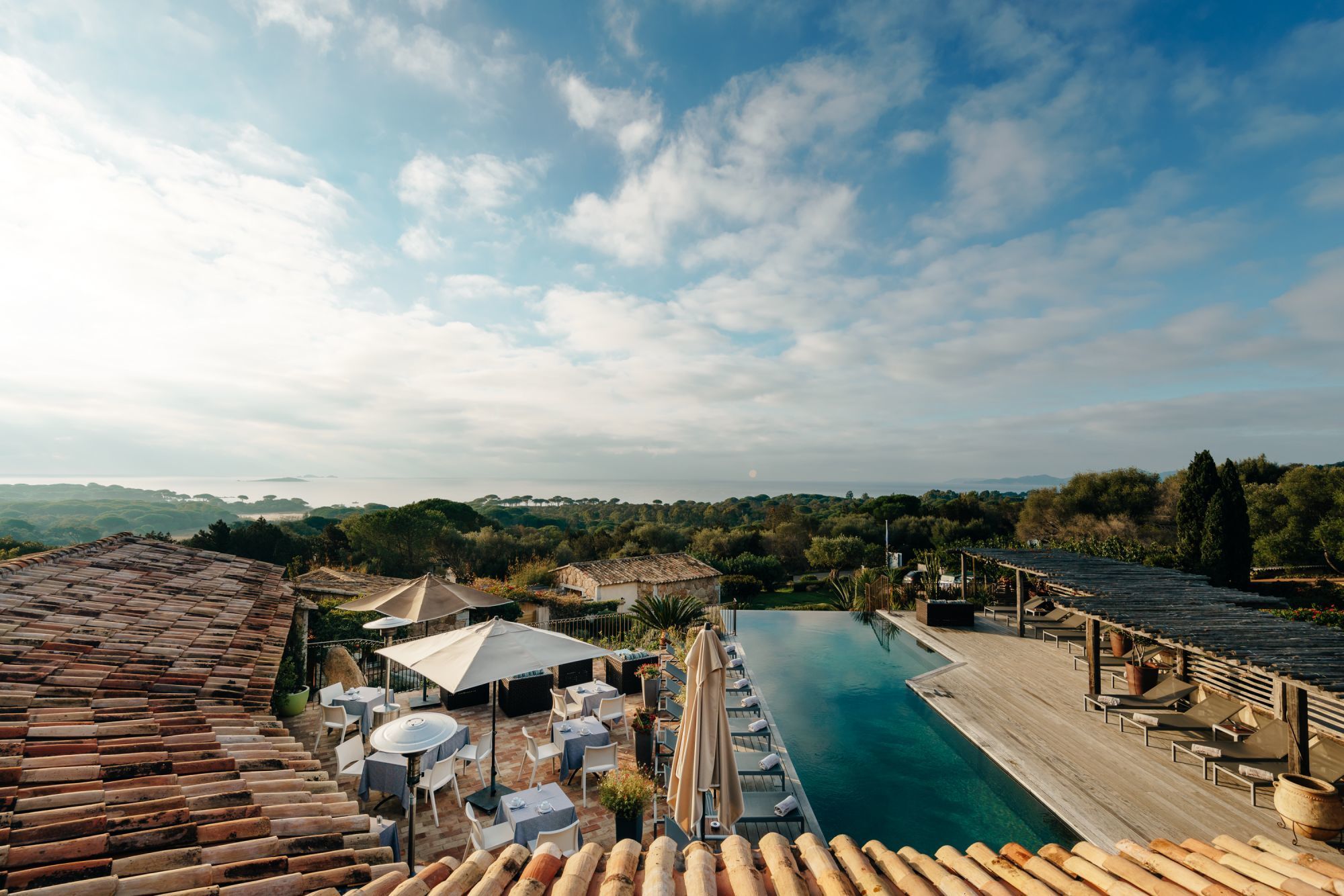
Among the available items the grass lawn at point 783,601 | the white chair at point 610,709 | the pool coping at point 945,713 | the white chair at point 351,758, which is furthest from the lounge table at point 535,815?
the grass lawn at point 783,601

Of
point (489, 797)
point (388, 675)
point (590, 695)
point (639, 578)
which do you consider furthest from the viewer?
point (639, 578)

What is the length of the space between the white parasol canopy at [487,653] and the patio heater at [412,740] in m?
0.37

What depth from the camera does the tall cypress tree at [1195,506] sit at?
20.4 meters

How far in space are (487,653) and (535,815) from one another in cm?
162

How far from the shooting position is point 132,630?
5.80 meters

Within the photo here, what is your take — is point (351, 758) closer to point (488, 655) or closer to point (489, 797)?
point (489, 797)

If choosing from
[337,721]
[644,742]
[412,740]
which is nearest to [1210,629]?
[644,742]

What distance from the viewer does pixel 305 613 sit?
10227 mm

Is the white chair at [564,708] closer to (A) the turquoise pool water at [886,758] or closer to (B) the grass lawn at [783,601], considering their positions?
(A) the turquoise pool water at [886,758]

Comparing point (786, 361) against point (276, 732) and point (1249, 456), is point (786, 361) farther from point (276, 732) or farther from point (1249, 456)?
point (1249, 456)

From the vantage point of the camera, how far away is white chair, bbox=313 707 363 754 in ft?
24.5

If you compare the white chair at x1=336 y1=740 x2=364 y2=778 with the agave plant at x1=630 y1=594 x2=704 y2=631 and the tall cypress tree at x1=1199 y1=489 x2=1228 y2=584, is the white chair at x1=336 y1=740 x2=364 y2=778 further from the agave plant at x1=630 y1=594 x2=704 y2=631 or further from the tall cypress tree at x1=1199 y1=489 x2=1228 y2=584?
the tall cypress tree at x1=1199 y1=489 x2=1228 y2=584

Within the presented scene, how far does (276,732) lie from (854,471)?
45497 millimetres

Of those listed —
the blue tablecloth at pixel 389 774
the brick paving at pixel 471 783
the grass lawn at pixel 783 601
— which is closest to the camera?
the brick paving at pixel 471 783
